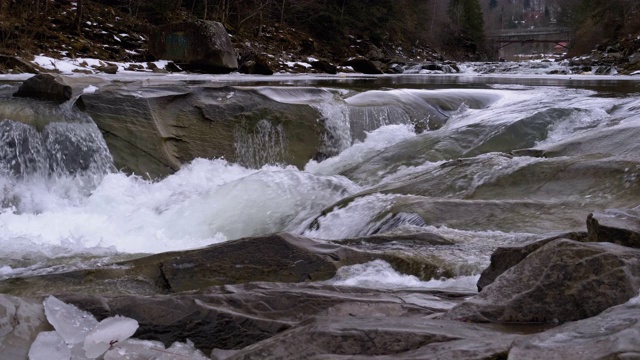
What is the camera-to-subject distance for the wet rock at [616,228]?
9.01 feet

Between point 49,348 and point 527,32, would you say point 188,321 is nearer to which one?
point 49,348

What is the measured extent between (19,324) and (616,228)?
245 centimetres

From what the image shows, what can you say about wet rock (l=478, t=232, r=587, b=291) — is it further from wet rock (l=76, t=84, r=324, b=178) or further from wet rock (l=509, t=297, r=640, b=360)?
wet rock (l=76, t=84, r=324, b=178)

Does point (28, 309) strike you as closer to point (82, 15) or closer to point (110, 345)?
point (110, 345)

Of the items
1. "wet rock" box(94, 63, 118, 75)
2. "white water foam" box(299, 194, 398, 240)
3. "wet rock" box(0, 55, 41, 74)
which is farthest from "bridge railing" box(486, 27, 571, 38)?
"white water foam" box(299, 194, 398, 240)

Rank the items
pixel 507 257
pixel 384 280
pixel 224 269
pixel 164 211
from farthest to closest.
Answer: pixel 164 211
pixel 224 269
pixel 384 280
pixel 507 257

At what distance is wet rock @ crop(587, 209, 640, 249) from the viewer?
2746mm

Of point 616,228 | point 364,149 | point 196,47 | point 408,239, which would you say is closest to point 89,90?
point 364,149

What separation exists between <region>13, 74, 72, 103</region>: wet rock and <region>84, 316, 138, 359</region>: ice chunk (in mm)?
5383

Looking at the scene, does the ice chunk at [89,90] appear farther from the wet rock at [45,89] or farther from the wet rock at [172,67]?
the wet rock at [172,67]

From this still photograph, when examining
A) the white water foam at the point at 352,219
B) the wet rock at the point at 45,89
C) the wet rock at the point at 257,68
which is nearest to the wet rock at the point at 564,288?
the white water foam at the point at 352,219

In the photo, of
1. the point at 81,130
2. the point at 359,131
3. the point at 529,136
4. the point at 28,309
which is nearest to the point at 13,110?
the point at 81,130

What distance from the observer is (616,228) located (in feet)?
9.18

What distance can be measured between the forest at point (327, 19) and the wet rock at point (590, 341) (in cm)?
1633
